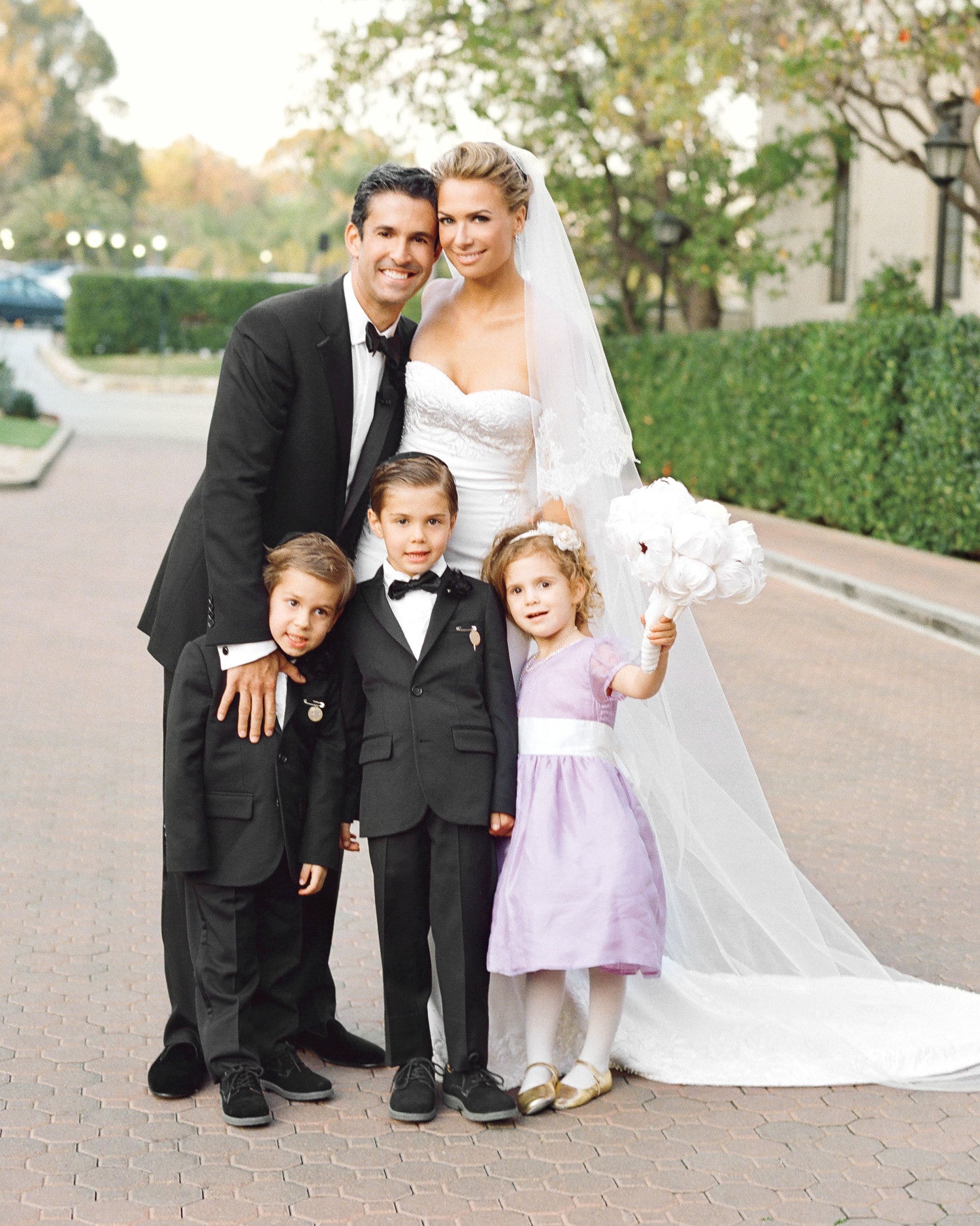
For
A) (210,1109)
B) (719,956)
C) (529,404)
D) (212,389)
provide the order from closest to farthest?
(210,1109), (529,404), (719,956), (212,389)

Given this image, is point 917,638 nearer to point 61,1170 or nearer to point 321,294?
point 321,294

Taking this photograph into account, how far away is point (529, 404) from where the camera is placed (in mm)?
3764

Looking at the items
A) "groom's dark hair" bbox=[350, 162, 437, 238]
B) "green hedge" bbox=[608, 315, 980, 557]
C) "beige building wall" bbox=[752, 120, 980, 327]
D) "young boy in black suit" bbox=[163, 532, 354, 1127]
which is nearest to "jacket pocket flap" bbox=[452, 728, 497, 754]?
"young boy in black suit" bbox=[163, 532, 354, 1127]

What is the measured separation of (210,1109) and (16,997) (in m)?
0.97

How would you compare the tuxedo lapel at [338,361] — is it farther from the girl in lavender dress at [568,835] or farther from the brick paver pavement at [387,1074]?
the brick paver pavement at [387,1074]

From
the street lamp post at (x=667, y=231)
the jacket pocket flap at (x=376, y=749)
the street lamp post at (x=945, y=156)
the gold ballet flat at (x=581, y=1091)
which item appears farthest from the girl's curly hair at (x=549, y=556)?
the street lamp post at (x=667, y=231)

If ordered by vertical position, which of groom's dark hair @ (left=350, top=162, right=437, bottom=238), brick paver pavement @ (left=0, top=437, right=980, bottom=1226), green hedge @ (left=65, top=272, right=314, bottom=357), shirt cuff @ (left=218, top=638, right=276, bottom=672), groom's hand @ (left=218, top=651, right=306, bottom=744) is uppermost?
green hedge @ (left=65, top=272, right=314, bottom=357)

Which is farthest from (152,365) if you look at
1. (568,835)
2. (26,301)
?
→ (568,835)

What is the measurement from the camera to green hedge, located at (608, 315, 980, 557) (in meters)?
13.2

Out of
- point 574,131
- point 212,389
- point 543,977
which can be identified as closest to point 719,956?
point 543,977

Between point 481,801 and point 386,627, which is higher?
point 386,627

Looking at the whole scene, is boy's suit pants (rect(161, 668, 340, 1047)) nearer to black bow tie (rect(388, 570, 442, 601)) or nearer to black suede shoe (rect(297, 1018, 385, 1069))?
black suede shoe (rect(297, 1018, 385, 1069))

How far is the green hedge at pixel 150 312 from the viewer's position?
46.9 m

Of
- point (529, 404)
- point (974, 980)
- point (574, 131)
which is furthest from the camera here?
point (574, 131)
